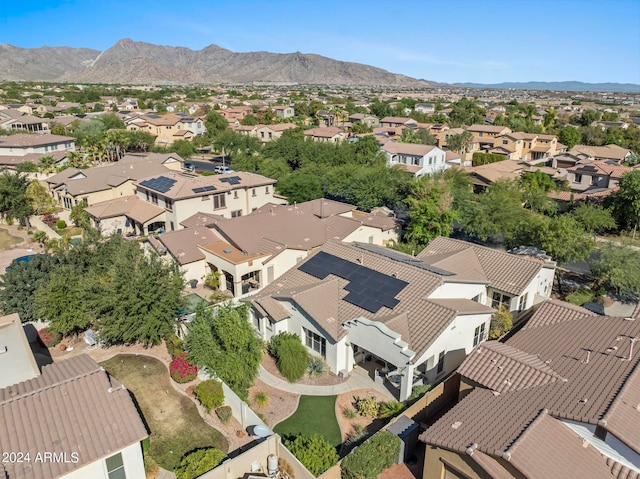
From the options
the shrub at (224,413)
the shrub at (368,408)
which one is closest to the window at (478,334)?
the shrub at (368,408)

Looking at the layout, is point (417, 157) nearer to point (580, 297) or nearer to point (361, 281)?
point (580, 297)

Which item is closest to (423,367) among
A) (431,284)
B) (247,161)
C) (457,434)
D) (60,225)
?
(431,284)

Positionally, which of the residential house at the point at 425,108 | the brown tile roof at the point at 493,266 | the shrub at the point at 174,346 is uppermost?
the residential house at the point at 425,108

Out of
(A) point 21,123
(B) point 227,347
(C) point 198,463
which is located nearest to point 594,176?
(B) point 227,347

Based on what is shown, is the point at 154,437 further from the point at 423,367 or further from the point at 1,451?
the point at 423,367

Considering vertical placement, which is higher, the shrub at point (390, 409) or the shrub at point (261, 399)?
the shrub at point (390, 409)

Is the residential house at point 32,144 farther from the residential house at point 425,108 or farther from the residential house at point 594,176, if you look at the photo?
the residential house at point 425,108
